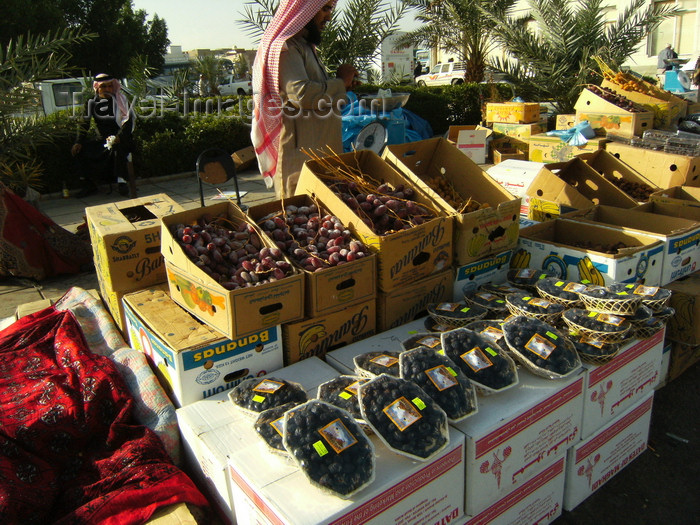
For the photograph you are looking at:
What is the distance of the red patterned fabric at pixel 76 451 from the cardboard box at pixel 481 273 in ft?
5.48

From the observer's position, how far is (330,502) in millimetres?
1557

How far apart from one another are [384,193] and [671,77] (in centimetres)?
1522

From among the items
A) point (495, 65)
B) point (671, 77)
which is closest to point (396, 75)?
point (495, 65)

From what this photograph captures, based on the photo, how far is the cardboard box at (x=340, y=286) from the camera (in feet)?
7.80

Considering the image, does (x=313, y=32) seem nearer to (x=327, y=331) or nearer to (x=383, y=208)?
(x=383, y=208)

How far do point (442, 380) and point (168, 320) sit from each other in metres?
1.25

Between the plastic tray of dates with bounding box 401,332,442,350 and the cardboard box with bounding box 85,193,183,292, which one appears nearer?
the plastic tray of dates with bounding box 401,332,442,350

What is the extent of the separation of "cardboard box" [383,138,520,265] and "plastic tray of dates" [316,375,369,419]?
1099 millimetres

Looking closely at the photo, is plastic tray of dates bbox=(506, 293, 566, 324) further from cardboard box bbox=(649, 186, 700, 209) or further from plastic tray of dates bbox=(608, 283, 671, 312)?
cardboard box bbox=(649, 186, 700, 209)

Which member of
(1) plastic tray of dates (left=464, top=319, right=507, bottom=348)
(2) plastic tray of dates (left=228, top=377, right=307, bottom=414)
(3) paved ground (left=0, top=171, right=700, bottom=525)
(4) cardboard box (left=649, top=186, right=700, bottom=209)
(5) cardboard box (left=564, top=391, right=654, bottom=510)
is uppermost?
(4) cardboard box (left=649, top=186, right=700, bottom=209)

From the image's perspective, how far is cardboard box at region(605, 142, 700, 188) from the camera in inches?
→ 170

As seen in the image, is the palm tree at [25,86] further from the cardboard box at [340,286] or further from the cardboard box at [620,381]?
the cardboard box at [620,381]

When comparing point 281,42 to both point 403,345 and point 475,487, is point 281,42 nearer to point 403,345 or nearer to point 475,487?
point 403,345

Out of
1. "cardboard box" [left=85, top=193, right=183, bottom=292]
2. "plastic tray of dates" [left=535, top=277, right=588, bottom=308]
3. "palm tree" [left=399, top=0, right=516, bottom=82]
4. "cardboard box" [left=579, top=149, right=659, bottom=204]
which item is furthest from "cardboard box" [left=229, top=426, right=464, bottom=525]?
"palm tree" [left=399, top=0, right=516, bottom=82]
